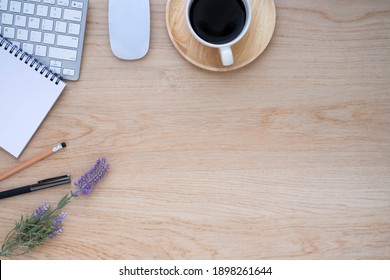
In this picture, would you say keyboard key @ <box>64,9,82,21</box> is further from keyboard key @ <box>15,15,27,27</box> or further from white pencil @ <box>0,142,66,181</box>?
white pencil @ <box>0,142,66,181</box>

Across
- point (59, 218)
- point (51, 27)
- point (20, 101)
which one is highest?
point (51, 27)

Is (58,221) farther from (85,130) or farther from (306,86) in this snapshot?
(306,86)

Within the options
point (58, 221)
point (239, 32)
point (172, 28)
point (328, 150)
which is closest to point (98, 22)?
point (172, 28)

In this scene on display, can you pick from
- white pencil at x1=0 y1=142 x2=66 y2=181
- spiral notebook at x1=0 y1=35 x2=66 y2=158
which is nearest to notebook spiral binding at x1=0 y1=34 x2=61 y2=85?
spiral notebook at x1=0 y1=35 x2=66 y2=158

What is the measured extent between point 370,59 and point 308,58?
111 millimetres

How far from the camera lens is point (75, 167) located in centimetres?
86

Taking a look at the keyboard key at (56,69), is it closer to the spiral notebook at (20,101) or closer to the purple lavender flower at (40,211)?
the spiral notebook at (20,101)

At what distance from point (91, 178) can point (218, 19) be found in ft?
1.16

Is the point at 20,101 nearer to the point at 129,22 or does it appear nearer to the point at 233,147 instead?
the point at 129,22

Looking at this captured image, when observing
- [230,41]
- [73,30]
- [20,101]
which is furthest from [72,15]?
[230,41]

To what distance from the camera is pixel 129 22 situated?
2.73 feet

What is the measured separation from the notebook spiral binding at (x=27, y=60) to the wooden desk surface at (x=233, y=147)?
33 millimetres

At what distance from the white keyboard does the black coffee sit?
8.2 inches

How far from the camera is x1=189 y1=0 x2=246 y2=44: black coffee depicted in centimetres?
78
